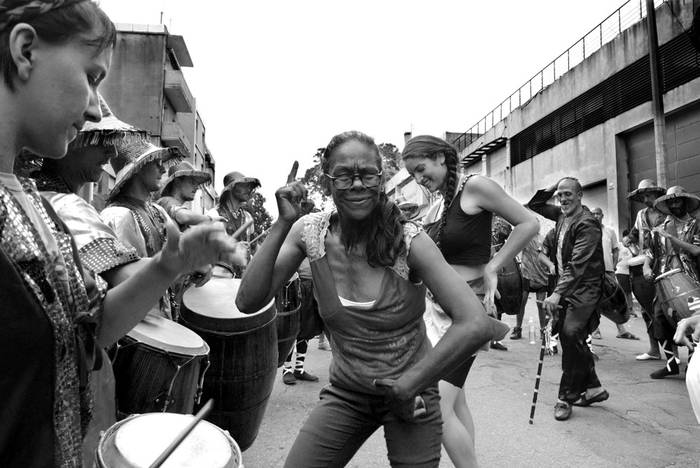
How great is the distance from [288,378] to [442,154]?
3.91m

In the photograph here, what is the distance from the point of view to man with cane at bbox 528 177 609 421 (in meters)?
5.16

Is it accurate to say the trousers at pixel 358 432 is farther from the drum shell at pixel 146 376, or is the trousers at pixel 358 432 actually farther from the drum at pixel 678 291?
the drum at pixel 678 291

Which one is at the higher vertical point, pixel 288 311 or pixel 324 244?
pixel 324 244

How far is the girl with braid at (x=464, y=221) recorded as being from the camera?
326 cm

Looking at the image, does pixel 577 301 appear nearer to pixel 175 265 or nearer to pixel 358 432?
pixel 358 432

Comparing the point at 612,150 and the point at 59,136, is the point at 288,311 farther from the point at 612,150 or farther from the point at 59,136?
the point at 612,150

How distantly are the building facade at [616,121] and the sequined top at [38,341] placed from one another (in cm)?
1536

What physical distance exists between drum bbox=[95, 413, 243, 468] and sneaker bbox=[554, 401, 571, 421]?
3933mm

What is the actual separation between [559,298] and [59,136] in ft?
16.0

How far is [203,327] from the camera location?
3443 mm

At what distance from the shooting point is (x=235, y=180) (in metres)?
7.54

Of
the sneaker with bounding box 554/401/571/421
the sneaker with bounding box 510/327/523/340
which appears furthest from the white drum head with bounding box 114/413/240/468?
the sneaker with bounding box 510/327/523/340

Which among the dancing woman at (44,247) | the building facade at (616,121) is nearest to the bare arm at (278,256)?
the dancing woman at (44,247)

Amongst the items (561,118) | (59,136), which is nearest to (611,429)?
(59,136)
